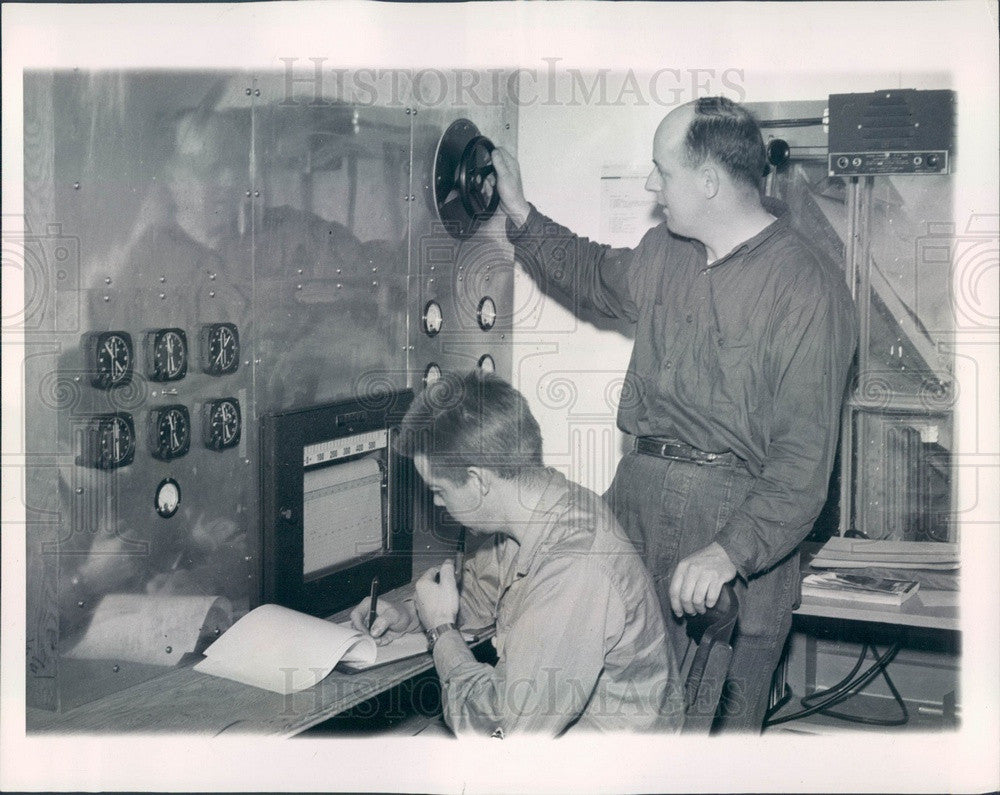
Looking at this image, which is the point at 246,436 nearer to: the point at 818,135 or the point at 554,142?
the point at 554,142

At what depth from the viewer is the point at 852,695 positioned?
3715mm

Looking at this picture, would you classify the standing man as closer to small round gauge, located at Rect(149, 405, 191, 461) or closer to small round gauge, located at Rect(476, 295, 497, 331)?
small round gauge, located at Rect(476, 295, 497, 331)

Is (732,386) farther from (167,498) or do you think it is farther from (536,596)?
(167,498)

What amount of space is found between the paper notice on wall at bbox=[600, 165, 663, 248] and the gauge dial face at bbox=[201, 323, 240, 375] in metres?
1.39

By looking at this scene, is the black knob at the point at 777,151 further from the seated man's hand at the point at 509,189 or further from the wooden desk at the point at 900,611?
the wooden desk at the point at 900,611

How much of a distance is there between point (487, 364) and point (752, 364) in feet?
3.45

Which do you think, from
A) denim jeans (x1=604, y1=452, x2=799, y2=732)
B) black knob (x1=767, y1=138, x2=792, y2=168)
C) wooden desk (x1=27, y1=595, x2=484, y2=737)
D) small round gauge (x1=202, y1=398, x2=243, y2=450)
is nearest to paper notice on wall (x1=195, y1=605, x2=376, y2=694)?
wooden desk (x1=27, y1=595, x2=484, y2=737)

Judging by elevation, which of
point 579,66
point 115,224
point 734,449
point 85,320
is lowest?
point 734,449

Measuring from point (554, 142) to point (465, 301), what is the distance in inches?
22.6

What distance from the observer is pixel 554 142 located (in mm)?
3514

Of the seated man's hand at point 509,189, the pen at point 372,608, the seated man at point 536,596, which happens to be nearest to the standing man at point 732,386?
the seated man at point 536,596

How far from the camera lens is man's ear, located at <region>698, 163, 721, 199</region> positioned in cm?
267

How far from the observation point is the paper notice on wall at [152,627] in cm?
220

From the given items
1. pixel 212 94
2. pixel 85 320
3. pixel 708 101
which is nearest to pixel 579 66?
pixel 708 101
